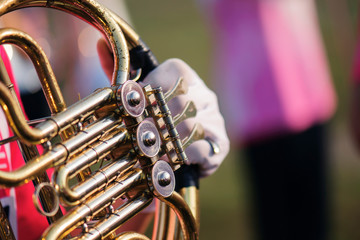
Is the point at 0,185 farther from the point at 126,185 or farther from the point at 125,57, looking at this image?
the point at 125,57

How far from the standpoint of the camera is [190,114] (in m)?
1.09

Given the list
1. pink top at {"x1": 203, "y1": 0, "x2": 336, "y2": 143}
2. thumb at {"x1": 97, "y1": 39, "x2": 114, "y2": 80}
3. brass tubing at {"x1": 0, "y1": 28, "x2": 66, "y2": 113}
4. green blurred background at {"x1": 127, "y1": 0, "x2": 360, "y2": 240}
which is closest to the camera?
brass tubing at {"x1": 0, "y1": 28, "x2": 66, "y2": 113}

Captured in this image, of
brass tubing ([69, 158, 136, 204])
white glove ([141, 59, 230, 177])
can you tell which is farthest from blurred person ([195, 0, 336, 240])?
brass tubing ([69, 158, 136, 204])

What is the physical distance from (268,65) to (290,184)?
0.43 metres

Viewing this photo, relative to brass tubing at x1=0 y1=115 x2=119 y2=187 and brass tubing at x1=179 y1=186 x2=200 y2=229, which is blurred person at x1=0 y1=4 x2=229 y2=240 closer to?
brass tubing at x1=179 y1=186 x2=200 y2=229

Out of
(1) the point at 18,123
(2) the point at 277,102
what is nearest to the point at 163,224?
(1) the point at 18,123

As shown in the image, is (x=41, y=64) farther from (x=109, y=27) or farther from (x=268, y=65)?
(x=268, y=65)

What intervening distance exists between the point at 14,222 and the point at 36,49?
0.30 metres

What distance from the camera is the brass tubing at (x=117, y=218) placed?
867mm

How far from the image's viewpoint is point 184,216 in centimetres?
106

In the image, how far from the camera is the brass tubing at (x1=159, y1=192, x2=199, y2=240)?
101 centimetres

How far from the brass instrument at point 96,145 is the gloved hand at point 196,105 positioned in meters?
0.05

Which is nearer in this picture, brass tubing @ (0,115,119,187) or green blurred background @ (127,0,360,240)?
brass tubing @ (0,115,119,187)

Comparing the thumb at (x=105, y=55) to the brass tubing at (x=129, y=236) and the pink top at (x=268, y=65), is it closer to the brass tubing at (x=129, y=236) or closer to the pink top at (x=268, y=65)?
the brass tubing at (x=129, y=236)
